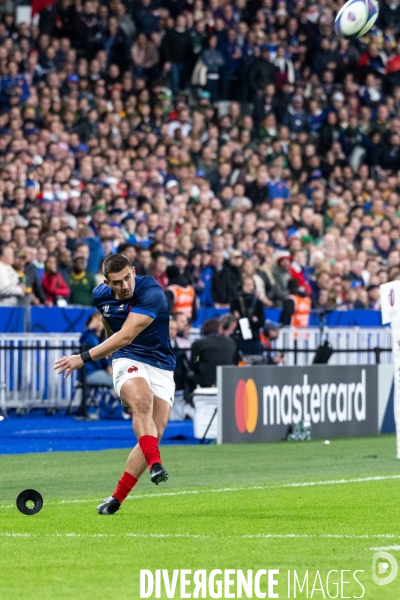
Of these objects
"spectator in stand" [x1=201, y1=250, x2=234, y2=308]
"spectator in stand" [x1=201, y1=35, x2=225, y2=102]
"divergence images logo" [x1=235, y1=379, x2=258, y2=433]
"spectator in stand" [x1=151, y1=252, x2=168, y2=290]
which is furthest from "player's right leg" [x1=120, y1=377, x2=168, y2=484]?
"spectator in stand" [x1=201, y1=35, x2=225, y2=102]

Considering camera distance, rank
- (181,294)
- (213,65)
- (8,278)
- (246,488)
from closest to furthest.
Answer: (246,488) → (8,278) → (181,294) → (213,65)

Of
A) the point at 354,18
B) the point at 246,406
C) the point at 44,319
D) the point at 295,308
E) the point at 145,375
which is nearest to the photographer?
the point at 145,375

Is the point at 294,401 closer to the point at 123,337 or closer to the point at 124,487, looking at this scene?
the point at 124,487

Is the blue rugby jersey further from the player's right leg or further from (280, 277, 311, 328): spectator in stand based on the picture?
(280, 277, 311, 328): spectator in stand

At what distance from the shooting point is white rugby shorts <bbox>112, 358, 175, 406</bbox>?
10500 millimetres

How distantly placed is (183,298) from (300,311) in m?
2.57

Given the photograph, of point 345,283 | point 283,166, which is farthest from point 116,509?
point 283,166

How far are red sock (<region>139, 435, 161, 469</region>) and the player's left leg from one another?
16 centimetres

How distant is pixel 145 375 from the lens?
10.5 meters

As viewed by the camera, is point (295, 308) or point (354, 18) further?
point (295, 308)

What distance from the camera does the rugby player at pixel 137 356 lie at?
1016 centimetres

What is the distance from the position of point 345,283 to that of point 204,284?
3.66 metres

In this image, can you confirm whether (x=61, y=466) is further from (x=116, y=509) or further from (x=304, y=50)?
(x=304, y=50)

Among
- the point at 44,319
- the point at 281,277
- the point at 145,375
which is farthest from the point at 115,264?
the point at 281,277
